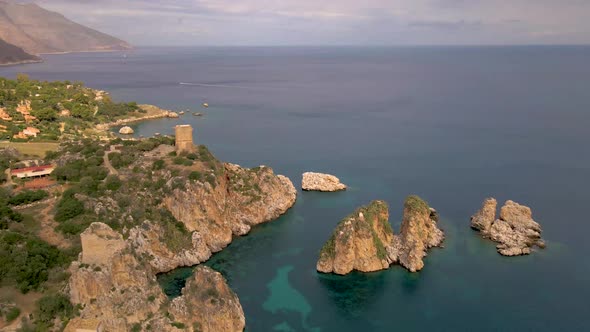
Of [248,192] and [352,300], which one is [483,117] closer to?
[248,192]

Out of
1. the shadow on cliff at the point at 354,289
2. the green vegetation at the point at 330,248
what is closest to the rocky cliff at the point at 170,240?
the shadow on cliff at the point at 354,289

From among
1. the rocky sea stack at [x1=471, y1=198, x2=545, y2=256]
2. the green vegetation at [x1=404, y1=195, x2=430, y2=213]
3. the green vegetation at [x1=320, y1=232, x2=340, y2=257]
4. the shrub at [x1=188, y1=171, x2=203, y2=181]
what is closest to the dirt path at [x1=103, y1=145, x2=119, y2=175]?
the shrub at [x1=188, y1=171, x2=203, y2=181]

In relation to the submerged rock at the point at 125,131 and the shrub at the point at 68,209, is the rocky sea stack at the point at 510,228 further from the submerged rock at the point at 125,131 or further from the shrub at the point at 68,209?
the submerged rock at the point at 125,131

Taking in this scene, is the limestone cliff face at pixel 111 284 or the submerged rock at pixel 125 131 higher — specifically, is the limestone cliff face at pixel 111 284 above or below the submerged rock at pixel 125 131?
above

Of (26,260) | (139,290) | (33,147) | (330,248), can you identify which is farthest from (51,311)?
(33,147)

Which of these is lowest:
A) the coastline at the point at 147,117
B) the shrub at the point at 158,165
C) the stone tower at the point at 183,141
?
the coastline at the point at 147,117

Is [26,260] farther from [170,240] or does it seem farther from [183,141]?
[183,141]
